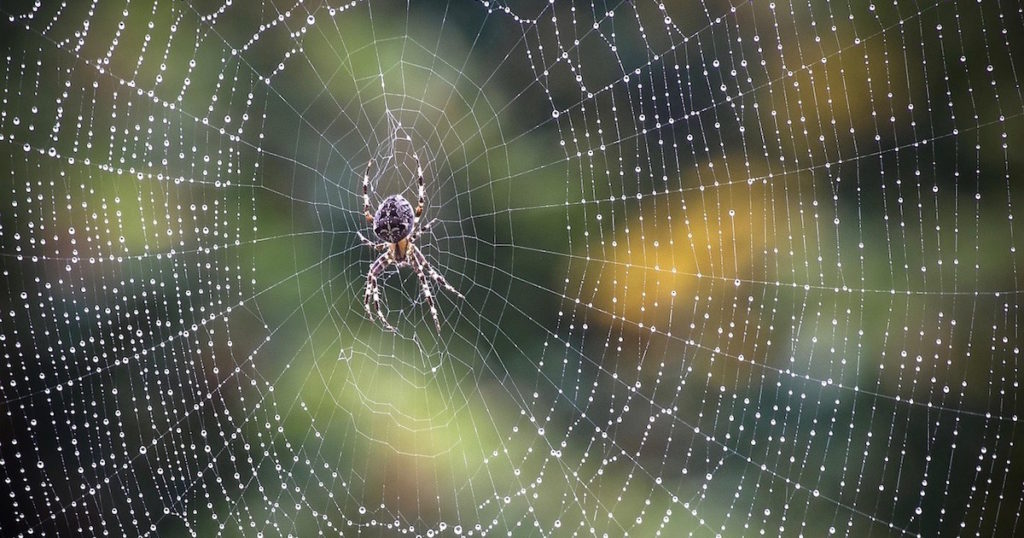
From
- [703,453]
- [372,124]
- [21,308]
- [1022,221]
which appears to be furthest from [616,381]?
[21,308]

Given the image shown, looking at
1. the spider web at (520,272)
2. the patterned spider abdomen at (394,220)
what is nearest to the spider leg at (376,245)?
the patterned spider abdomen at (394,220)

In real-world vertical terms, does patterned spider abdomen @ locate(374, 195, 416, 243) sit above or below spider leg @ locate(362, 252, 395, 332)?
above

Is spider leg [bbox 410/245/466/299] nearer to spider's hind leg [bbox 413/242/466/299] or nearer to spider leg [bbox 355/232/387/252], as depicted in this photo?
spider's hind leg [bbox 413/242/466/299]

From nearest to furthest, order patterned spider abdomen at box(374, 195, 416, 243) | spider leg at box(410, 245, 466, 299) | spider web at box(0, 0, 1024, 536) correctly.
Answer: patterned spider abdomen at box(374, 195, 416, 243), spider leg at box(410, 245, 466, 299), spider web at box(0, 0, 1024, 536)

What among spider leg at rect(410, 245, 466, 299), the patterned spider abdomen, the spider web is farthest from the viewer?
the spider web

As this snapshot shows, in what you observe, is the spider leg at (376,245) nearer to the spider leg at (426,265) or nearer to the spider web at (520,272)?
the spider leg at (426,265)

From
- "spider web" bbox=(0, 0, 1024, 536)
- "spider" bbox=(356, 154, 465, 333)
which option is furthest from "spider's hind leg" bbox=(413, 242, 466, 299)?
"spider web" bbox=(0, 0, 1024, 536)

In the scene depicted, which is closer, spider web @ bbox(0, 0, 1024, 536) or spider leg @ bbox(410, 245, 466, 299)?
spider leg @ bbox(410, 245, 466, 299)

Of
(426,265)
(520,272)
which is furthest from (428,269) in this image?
(520,272)
